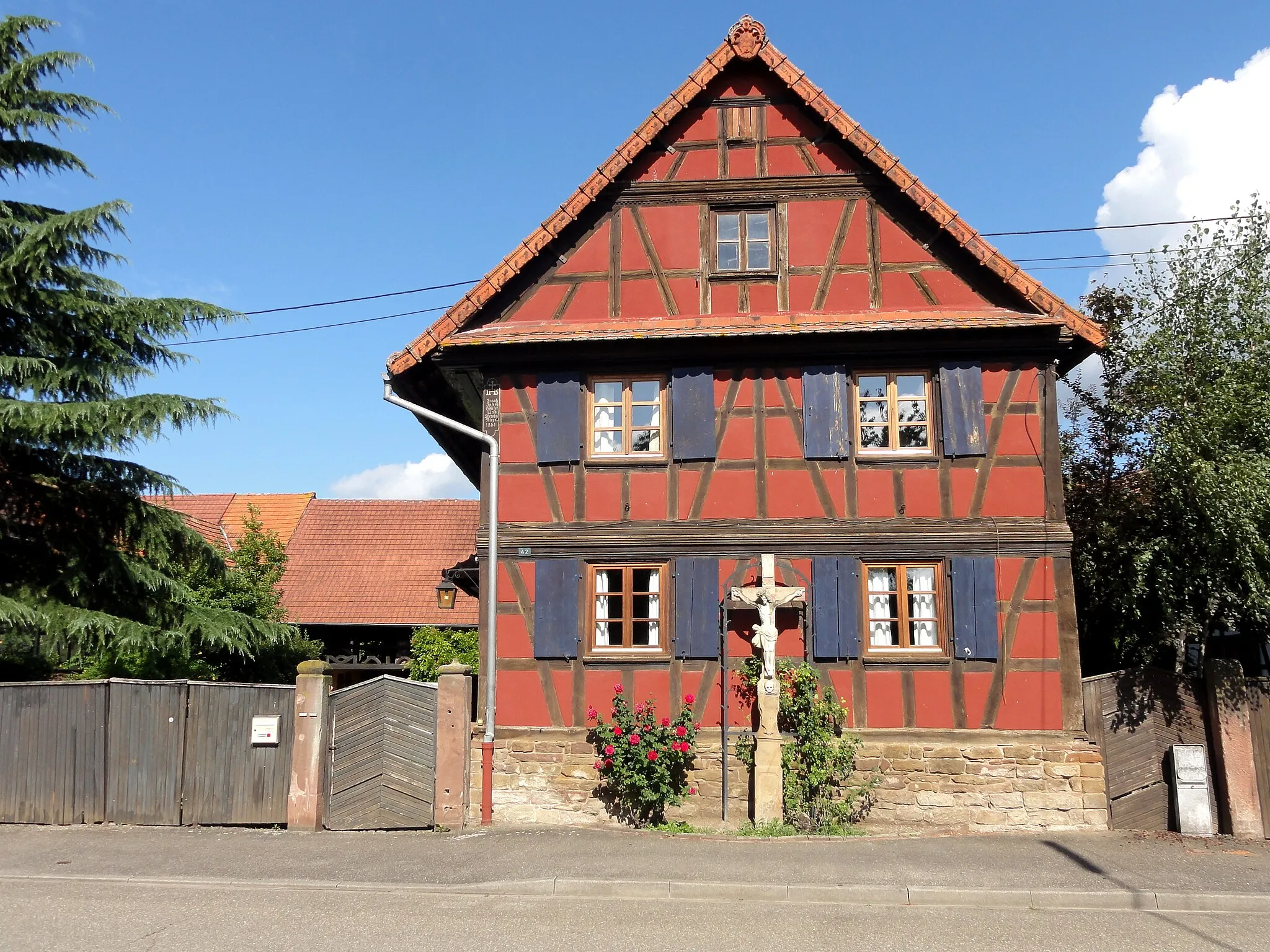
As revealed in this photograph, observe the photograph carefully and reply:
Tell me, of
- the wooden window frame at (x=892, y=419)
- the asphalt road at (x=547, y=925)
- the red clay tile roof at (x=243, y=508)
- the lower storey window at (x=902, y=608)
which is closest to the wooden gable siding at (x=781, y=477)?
the wooden window frame at (x=892, y=419)

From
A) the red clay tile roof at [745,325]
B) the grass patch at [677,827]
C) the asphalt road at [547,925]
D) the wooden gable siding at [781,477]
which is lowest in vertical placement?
the asphalt road at [547,925]

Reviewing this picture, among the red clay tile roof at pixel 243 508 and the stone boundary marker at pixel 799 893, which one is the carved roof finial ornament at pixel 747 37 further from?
the red clay tile roof at pixel 243 508

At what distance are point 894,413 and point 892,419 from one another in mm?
86

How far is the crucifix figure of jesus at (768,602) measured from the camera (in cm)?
1215

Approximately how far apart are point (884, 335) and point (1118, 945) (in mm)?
7485

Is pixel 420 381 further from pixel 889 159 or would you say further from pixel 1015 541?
pixel 1015 541

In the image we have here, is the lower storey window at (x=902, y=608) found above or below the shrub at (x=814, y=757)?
above

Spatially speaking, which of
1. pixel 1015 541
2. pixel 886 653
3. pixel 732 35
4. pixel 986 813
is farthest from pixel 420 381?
pixel 986 813

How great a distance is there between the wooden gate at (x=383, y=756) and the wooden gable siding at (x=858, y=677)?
3.43ft

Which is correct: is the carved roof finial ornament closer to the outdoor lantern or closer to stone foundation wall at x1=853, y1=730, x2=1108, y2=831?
stone foundation wall at x1=853, y1=730, x2=1108, y2=831

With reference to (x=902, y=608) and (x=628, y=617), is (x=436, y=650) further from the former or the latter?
(x=902, y=608)

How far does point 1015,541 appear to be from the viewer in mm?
12492

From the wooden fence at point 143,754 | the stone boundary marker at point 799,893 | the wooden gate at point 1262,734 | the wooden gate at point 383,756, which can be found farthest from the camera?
the wooden fence at point 143,754

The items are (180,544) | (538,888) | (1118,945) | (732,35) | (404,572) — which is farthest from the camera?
(404,572)
